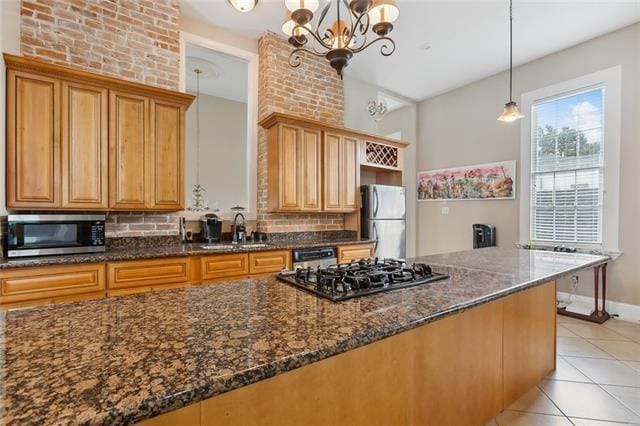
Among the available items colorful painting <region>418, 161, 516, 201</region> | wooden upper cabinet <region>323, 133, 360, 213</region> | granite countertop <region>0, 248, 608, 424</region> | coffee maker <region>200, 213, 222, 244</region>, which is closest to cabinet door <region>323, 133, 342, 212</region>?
wooden upper cabinet <region>323, 133, 360, 213</region>

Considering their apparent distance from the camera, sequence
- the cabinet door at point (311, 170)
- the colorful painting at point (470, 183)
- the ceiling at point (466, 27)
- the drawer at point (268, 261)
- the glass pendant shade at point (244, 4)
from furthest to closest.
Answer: the colorful painting at point (470, 183), the cabinet door at point (311, 170), the ceiling at point (466, 27), the drawer at point (268, 261), the glass pendant shade at point (244, 4)

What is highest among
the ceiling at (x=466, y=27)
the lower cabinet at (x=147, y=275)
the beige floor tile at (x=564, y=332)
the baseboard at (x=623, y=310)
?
the ceiling at (x=466, y=27)

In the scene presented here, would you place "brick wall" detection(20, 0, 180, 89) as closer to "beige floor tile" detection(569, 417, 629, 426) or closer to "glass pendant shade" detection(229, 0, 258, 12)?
"glass pendant shade" detection(229, 0, 258, 12)

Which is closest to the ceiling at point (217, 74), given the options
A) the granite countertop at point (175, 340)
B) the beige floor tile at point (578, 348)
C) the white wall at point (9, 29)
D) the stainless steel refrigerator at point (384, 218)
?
the white wall at point (9, 29)

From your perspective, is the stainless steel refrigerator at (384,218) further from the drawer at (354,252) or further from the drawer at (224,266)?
the drawer at (224,266)

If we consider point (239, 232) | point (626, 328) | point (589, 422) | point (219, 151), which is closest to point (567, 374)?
point (589, 422)

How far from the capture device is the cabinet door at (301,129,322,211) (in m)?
3.62

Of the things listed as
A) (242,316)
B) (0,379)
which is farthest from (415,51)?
(0,379)

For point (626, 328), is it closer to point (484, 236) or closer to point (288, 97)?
point (484, 236)

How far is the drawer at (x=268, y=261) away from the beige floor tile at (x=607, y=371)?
100 inches

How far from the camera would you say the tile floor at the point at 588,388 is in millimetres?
1809

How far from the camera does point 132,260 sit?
238 cm

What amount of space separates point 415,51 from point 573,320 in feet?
12.2

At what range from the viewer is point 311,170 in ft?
12.1
